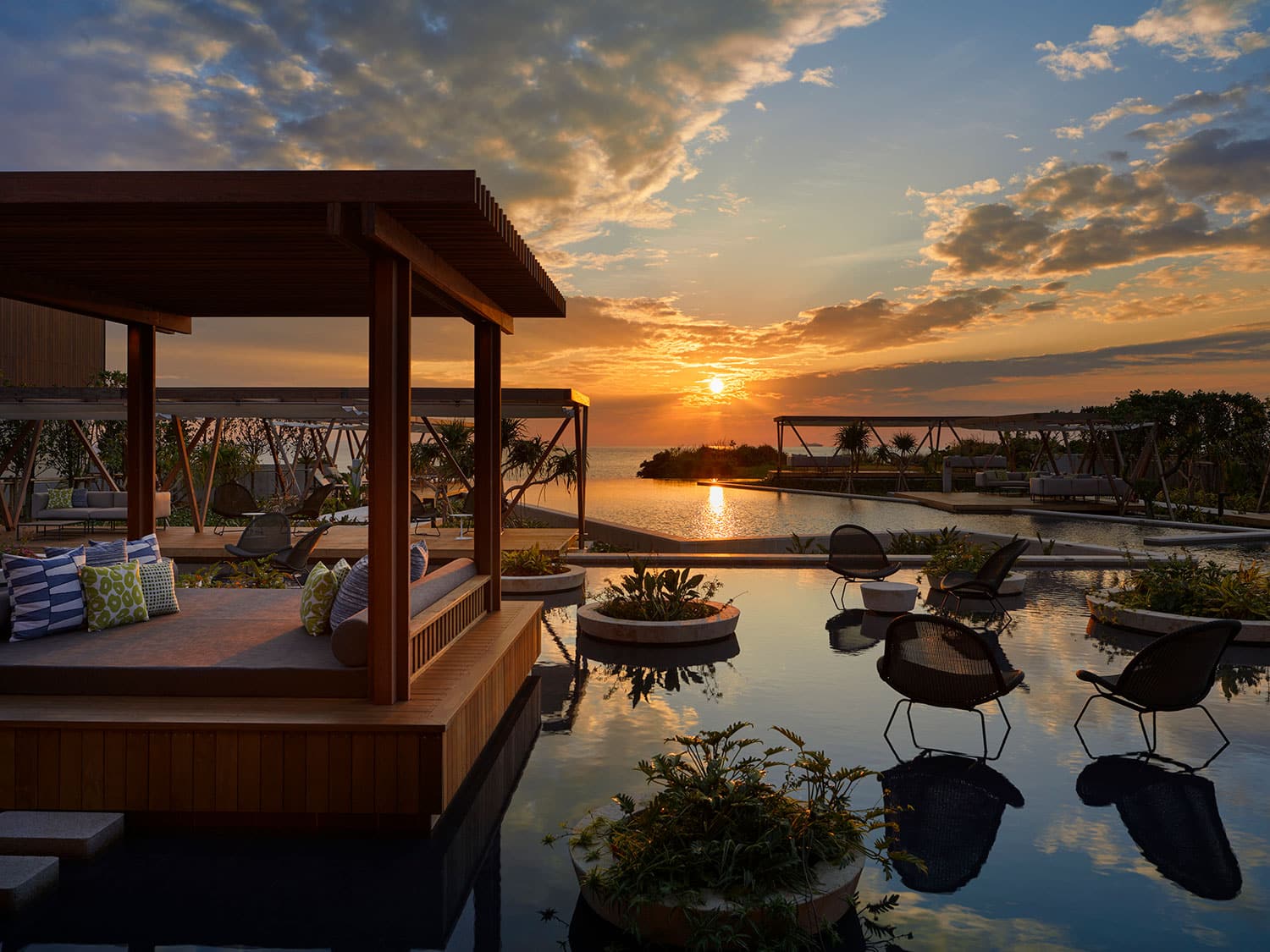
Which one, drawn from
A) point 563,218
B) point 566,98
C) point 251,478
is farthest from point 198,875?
point 251,478

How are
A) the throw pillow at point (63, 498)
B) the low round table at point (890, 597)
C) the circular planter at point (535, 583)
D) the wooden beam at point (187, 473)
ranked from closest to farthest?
the low round table at point (890, 597)
the circular planter at point (535, 583)
the wooden beam at point (187, 473)
the throw pillow at point (63, 498)

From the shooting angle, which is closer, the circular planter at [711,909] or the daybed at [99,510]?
the circular planter at [711,909]

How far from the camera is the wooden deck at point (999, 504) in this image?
71.0 ft

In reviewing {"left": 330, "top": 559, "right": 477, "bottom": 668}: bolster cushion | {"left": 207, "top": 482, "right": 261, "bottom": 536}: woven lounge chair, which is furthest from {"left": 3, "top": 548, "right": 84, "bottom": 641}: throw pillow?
{"left": 207, "top": 482, "right": 261, "bottom": 536}: woven lounge chair

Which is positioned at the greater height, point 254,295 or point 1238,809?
point 254,295

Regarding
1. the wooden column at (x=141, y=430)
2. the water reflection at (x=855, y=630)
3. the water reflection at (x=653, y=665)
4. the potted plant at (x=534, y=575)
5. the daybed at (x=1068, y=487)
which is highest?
the wooden column at (x=141, y=430)

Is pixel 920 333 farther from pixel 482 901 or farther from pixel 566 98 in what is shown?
pixel 482 901

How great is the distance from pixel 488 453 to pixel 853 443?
24.6 metres

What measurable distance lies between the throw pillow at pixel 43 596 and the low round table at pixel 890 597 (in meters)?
6.41

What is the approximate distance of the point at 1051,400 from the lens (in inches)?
1475

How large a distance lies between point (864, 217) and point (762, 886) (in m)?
11.2

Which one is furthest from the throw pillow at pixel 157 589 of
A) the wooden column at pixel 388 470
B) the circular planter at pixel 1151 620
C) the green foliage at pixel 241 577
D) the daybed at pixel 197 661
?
the circular planter at pixel 1151 620

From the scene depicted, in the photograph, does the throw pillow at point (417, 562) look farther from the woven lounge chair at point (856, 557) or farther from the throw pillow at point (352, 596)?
the woven lounge chair at point (856, 557)

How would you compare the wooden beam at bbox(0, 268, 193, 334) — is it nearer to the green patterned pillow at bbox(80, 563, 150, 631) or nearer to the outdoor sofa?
the green patterned pillow at bbox(80, 563, 150, 631)
